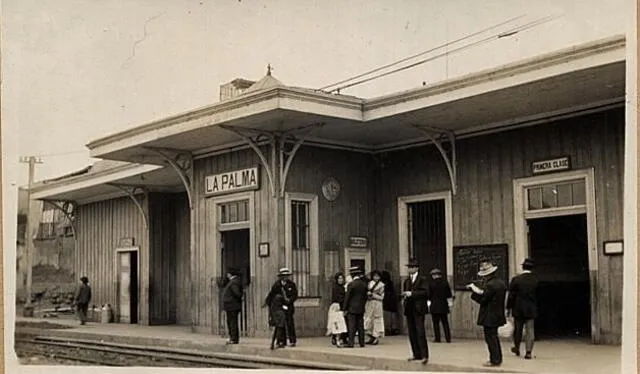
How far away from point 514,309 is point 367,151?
105 inches

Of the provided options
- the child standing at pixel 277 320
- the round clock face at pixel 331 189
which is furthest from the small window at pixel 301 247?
the child standing at pixel 277 320

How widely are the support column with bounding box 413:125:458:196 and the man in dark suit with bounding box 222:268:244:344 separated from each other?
2.59m

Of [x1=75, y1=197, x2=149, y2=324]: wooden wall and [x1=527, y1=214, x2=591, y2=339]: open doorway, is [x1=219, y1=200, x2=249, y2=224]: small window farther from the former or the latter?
[x1=527, y1=214, x2=591, y2=339]: open doorway

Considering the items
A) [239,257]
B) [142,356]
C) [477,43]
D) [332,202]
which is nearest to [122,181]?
[239,257]

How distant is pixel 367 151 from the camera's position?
1073 centimetres

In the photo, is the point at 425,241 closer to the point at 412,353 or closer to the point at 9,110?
the point at 412,353

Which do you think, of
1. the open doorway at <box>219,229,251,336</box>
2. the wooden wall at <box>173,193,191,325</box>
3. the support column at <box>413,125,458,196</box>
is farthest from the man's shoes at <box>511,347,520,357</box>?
the wooden wall at <box>173,193,191,325</box>

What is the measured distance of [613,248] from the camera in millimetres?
8938

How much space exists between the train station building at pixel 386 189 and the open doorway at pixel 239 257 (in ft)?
0.07

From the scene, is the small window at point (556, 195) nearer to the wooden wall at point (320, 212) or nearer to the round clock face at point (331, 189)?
the wooden wall at point (320, 212)

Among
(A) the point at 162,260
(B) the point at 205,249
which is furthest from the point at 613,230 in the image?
(A) the point at 162,260

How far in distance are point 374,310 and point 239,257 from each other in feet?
5.90

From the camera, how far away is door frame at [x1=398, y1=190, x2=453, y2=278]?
10539 millimetres

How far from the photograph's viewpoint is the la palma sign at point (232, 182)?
10.9 metres
